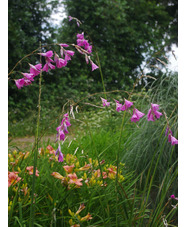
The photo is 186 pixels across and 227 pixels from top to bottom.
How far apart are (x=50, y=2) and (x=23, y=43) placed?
142cm

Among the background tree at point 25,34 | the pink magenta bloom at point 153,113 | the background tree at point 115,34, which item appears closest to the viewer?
the pink magenta bloom at point 153,113

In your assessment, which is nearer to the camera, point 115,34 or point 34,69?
point 34,69

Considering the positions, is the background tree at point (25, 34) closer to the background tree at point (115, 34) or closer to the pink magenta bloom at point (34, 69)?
the background tree at point (115, 34)

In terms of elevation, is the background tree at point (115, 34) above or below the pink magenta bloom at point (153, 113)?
above

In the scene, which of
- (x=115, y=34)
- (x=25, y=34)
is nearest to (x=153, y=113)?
(x=25, y=34)

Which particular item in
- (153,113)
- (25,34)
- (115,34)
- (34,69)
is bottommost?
(153,113)

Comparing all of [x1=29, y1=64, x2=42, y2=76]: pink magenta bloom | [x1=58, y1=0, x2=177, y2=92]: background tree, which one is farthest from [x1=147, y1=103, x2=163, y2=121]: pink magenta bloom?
[x1=58, y1=0, x2=177, y2=92]: background tree

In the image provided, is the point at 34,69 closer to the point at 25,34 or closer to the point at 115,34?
the point at 25,34

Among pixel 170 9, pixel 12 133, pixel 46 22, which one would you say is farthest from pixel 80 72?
pixel 170 9

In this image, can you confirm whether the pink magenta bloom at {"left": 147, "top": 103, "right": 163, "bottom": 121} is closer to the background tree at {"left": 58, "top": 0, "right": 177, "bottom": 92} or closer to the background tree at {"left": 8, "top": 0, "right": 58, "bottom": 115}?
the background tree at {"left": 8, "top": 0, "right": 58, "bottom": 115}

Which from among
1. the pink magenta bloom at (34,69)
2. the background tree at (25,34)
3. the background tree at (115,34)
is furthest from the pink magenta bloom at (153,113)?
the background tree at (115,34)

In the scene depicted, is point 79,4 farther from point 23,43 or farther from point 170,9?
point 170,9

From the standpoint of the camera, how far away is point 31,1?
5.74 meters

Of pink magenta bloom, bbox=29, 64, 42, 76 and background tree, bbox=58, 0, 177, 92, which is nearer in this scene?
pink magenta bloom, bbox=29, 64, 42, 76
